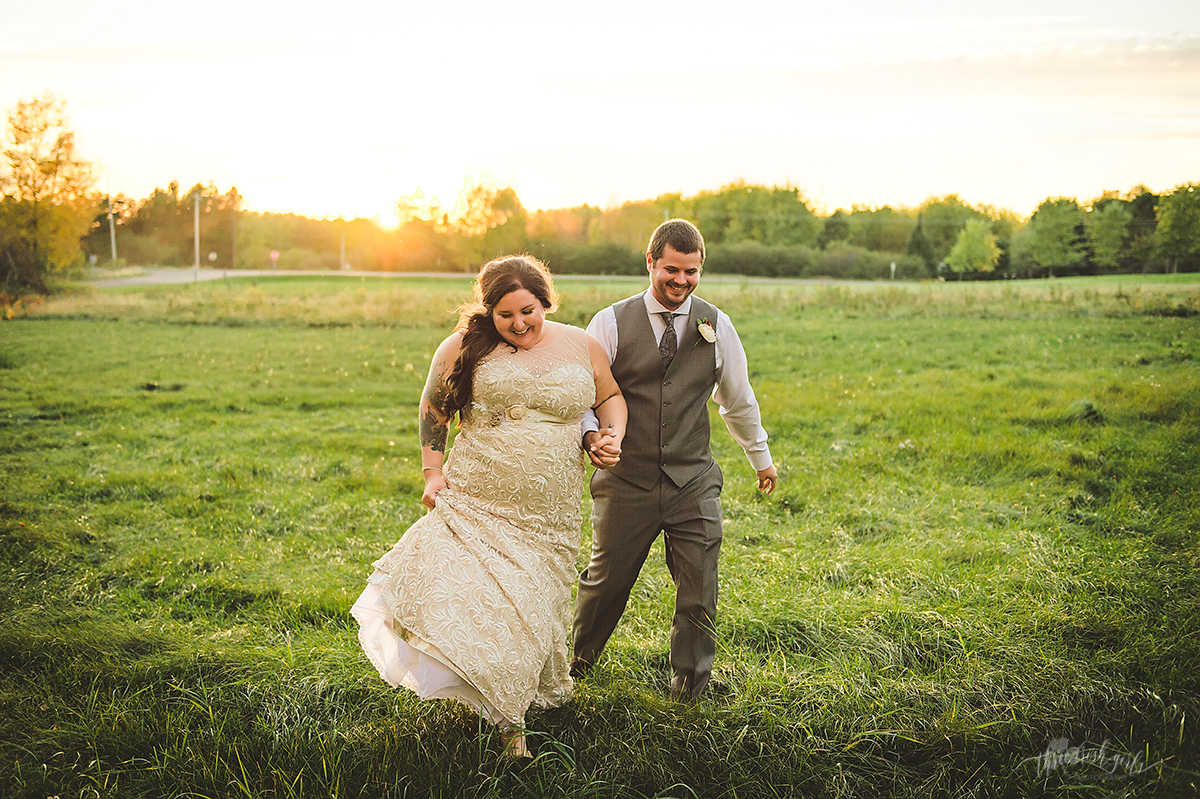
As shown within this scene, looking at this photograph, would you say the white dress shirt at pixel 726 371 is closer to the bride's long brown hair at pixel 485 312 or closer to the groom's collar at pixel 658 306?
the groom's collar at pixel 658 306

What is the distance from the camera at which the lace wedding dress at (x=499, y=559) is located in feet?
10.6

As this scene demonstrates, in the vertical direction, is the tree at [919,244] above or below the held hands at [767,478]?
above

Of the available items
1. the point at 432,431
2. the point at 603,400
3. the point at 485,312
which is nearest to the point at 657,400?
the point at 603,400

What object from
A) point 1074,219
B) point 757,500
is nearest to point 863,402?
point 757,500

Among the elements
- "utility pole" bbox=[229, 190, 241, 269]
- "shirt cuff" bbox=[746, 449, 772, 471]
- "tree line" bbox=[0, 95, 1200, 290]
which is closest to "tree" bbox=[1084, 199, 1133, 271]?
"tree line" bbox=[0, 95, 1200, 290]

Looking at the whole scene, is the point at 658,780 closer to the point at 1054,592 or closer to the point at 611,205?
the point at 1054,592

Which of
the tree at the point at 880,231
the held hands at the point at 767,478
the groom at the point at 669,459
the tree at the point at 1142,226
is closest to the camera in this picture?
the groom at the point at 669,459

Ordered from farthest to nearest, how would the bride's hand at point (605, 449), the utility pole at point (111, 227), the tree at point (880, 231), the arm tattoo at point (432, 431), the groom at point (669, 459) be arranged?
the tree at point (880, 231), the utility pole at point (111, 227), the groom at point (669, 459), the arm tattoo at point (432, 431), the bride's hand at point (605, 449)

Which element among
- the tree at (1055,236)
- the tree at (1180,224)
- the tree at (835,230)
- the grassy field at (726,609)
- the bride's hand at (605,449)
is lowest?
the grassy field at (726,609)

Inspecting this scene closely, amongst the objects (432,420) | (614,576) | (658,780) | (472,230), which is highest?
(472,230)

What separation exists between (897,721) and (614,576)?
61.8 inches

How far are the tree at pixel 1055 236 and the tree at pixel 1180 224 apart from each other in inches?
583

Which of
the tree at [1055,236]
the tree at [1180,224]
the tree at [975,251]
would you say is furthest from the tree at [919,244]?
the tree at [1180,224]

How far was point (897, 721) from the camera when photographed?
3742 mm
